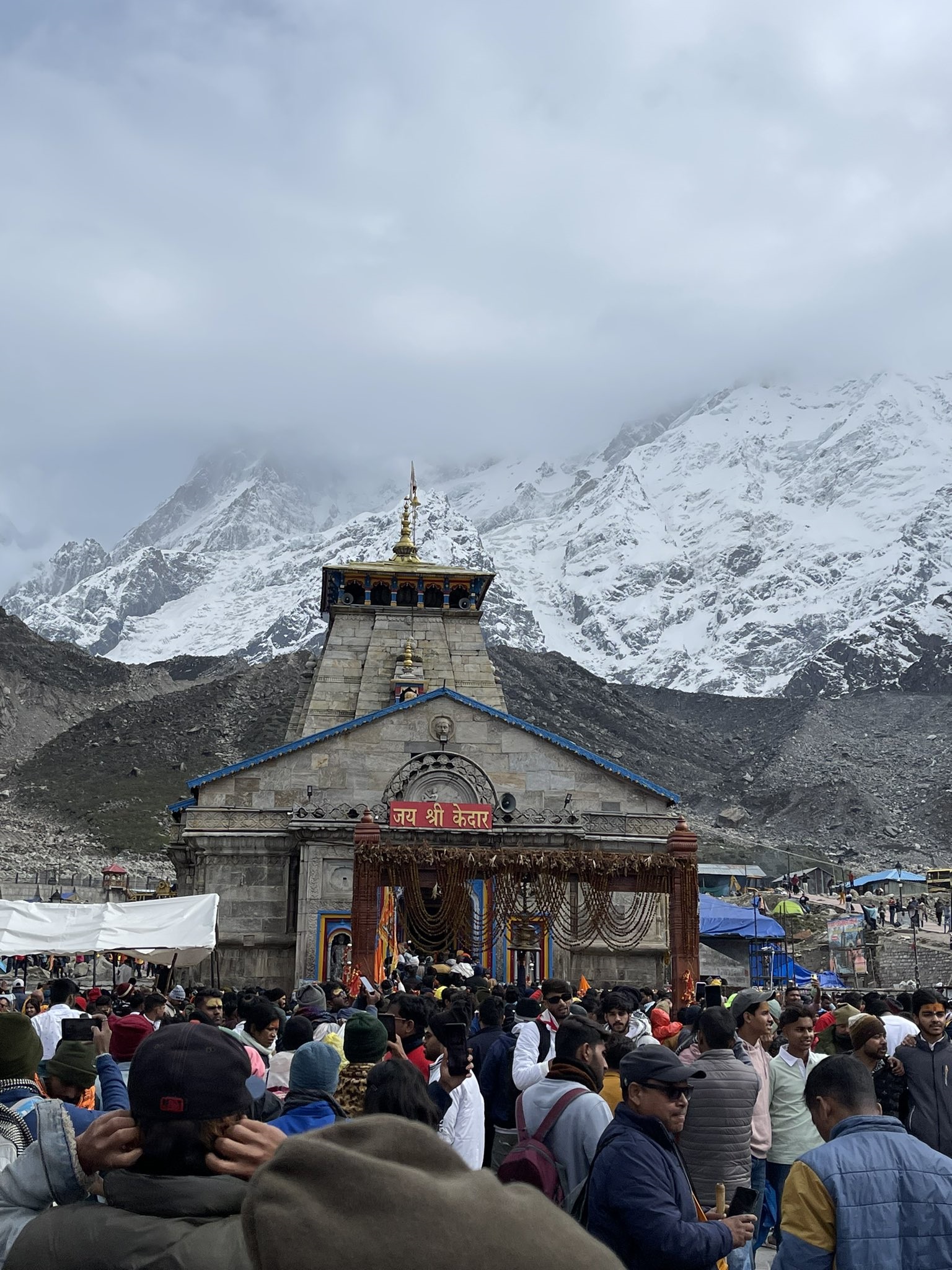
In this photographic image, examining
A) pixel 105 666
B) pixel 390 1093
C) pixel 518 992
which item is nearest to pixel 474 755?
pixel 518 992

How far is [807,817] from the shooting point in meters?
106

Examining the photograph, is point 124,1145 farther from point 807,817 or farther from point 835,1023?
point 807,817

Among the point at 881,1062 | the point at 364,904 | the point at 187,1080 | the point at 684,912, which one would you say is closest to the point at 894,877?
the point at 684,912

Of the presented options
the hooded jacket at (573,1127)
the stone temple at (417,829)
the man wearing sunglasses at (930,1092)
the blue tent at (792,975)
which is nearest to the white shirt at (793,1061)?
the man wearing sunglasses at (930,1092)

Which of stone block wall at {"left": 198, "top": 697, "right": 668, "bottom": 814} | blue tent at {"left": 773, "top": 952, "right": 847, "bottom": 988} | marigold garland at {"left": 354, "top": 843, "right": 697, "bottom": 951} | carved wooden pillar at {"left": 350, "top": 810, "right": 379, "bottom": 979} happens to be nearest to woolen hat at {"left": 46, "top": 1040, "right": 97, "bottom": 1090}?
carved wooden pillar at {"left": 350, "top": 810, "right": 379, "bottom": 979}

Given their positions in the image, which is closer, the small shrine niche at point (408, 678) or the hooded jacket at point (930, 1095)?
the hooded jacket at point (930, 1095)

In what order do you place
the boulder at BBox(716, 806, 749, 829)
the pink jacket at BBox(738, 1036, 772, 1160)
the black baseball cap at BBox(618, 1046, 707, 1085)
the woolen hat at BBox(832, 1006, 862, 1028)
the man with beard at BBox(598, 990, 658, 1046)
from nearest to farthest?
1. the black baseball cap at BBox(618, 1046, 707, 1085)
2. the pink jacket at BBox(738, 1036, 772, 1160)
3. the woolen hat at BBox(832, 1006, 862, 1028)
4. the man with beard at BBox(598, 990, 658, 1046)
5. the boulder at BBox(716, 806, 749, 829)

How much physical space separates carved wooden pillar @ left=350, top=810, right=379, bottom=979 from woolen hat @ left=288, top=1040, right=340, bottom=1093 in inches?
724

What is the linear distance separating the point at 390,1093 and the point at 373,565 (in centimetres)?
3537

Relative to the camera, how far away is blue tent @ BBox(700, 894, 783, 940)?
3544cm

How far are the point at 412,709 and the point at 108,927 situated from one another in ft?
54.7

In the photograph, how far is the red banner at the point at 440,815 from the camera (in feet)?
96.9

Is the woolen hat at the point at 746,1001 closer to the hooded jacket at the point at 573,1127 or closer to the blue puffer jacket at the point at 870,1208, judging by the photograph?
the hooded jacket at the point at 573,1127

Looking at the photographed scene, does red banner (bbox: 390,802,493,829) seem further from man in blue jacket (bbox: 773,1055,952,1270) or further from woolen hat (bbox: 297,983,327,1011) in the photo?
man in blue jacket (bbox: 773,1055,952,1270)
